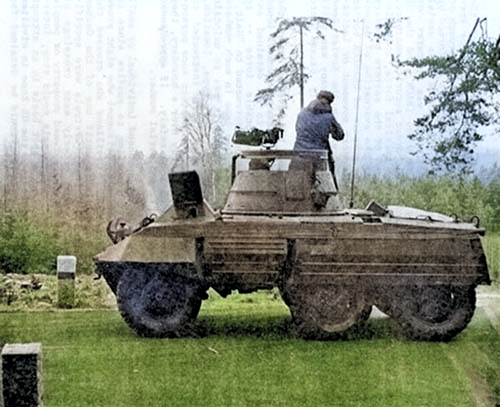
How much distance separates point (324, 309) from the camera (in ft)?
12.4

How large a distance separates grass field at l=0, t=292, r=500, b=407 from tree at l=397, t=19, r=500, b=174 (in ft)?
1.69

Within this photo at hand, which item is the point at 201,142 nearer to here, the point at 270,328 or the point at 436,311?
the point at 270,328

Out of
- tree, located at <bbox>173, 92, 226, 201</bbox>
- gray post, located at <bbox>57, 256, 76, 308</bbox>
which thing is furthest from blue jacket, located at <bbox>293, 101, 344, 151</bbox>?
gray post, located at <bbox>57, 256, 76, 308</bbox>

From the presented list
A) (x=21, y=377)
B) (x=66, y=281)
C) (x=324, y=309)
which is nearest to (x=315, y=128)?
(x=324, y=309)

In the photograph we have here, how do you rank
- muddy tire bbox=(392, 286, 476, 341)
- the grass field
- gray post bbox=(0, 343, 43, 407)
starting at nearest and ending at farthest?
gray post bbox=(0, 343, 43, 407) → the grass field → muddy tire bbox=(392, 286, 476, 341)

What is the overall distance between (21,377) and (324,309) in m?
0.95

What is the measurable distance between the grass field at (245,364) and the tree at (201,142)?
42cm

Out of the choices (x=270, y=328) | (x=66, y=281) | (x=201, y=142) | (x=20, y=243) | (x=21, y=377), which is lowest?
(x=21, y=377)

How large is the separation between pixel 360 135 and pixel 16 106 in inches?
41.6

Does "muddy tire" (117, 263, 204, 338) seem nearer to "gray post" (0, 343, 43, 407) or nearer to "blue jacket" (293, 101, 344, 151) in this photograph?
"gray post" (0, 343, 43, 407)

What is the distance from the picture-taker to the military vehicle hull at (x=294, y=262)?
3738 mm

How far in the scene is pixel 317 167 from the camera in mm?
3732

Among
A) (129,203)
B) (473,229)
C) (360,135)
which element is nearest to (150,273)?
(129,203)

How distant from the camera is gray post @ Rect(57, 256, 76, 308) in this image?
12.1ft
